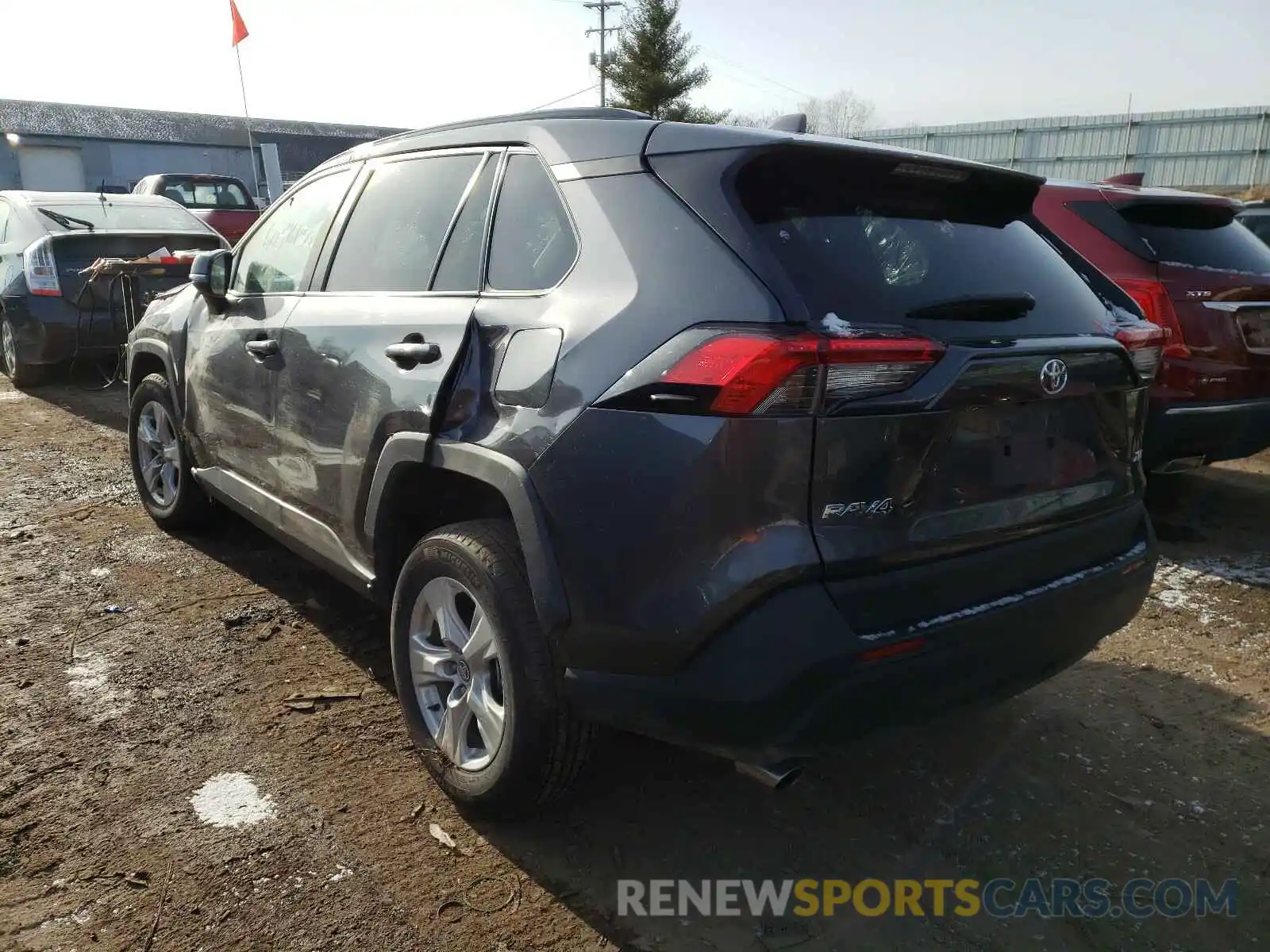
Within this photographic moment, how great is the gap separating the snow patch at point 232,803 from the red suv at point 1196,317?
420cm

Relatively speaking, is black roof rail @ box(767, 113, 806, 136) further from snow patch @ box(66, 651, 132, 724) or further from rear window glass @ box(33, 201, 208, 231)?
rear window glass @ box(33, 201, 208, 231)

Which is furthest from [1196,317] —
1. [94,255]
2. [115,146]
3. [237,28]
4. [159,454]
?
[115,146]

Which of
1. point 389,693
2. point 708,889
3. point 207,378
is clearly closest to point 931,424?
point 708,889

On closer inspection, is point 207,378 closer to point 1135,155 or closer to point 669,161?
point 669,161

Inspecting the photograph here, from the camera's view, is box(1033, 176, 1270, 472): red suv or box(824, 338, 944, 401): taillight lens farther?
box(1033, 176, 1270, 472): red suv

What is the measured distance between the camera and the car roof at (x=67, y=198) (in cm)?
881

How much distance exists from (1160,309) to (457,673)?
160 inches

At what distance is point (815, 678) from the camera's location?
1.94 metres

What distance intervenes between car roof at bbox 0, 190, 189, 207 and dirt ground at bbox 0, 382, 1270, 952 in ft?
20.6

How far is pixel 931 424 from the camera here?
2047mm

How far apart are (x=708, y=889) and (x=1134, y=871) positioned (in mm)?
1098

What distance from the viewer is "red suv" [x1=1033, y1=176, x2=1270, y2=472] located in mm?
4727

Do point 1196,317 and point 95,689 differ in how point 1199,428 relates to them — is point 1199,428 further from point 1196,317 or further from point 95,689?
point 95,689

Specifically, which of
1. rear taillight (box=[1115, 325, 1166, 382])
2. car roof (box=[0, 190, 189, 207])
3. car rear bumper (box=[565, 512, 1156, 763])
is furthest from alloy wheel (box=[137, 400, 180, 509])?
car roof (box=[0, 190, 189, 207])
